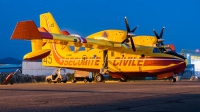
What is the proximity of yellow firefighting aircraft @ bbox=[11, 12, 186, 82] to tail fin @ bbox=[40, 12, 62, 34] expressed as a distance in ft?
8.47

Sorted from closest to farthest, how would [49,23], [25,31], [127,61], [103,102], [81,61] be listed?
[103,102] < [25,31] < [127,61] < [81,61] < [49,23]

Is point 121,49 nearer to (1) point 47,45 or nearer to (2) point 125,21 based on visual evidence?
(2) point 125,21

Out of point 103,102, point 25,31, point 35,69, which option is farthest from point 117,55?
point 35,69

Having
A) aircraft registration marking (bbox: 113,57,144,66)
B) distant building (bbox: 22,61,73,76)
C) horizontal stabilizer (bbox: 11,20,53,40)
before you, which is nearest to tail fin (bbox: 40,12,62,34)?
aircraft registration marking (bbox: 113,57,144,66)

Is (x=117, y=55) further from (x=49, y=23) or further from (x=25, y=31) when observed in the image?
(x=25, y=31)

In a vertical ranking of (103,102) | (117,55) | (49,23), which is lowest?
(103,102)

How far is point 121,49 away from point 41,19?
1229 centimetres

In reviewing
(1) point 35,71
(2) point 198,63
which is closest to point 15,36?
(1) point 35,71

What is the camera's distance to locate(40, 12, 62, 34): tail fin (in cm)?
4244

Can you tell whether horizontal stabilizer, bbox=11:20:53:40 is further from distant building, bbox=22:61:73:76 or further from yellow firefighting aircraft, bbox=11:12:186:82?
distant building, bbox=22:61:73:76

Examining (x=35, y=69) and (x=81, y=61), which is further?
(x=35, y=69)

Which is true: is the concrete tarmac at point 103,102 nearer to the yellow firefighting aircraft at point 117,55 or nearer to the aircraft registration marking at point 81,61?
the yellow firefighting aircraft at point 117,55

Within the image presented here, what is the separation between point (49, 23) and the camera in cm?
4259

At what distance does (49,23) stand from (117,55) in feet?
34.3
